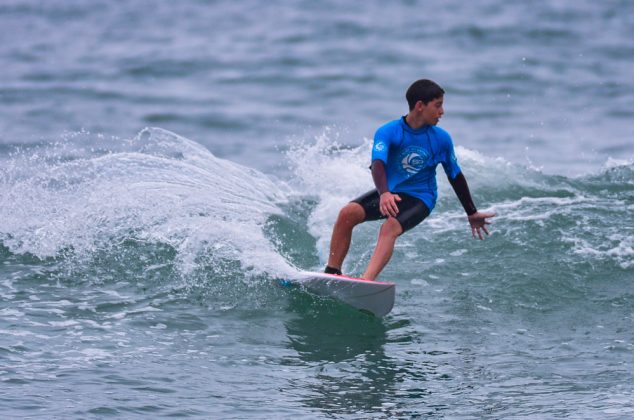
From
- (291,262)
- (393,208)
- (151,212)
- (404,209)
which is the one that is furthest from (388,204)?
(151,212)

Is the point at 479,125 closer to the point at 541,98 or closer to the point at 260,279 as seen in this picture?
the point at 541,98

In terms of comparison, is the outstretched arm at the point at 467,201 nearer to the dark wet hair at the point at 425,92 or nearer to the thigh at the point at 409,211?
the thigh at the point at 409,211

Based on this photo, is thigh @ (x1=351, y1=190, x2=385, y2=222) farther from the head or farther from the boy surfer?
the head

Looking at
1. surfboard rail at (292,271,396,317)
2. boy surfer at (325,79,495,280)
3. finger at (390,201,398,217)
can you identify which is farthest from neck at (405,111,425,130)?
surfboard rail at (292,271,396,317)

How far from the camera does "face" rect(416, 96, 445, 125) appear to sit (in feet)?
27.8

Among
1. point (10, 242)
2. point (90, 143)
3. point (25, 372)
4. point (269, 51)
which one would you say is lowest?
point (25, 372)

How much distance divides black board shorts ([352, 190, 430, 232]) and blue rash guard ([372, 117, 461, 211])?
2.2 inches

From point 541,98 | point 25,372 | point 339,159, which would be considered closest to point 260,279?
point 25,372

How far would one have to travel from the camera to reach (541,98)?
2056 cm

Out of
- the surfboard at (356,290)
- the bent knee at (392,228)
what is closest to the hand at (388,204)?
the bent knee at (392,228)

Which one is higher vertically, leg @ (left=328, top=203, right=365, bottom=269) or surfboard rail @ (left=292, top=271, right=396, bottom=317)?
leg @ (left=328, top=203, right=365, bottom=269)

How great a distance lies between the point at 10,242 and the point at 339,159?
447 centimetres

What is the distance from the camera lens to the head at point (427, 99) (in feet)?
27.7

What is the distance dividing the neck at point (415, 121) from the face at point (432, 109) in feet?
0.18
